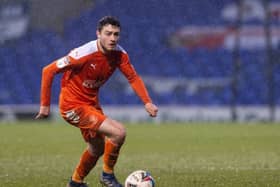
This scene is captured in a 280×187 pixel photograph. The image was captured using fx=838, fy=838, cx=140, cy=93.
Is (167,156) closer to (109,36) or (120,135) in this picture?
(120,135)

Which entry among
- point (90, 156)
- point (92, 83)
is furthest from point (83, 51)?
point (90, 156)

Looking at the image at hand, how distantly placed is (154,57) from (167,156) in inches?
835

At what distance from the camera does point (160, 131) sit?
26.1m

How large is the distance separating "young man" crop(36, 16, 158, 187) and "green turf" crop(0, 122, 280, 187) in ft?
2.50

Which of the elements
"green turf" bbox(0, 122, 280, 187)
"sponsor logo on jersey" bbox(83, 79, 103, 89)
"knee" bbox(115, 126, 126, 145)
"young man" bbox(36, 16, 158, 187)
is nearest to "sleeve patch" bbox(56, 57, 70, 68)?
"young man" bbox(36, 16, 158, 187)

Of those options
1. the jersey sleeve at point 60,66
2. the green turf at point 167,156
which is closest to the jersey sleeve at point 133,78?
the jersey sleeve at point 60,66

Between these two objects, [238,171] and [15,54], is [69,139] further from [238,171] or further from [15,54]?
[15,54]

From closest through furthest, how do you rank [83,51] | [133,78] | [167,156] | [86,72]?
1. [83,51]
2. [86,72]
3. [133,78]
4. [167,156]

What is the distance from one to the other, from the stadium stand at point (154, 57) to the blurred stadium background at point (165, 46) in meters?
0.04

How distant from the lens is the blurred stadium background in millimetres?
35281

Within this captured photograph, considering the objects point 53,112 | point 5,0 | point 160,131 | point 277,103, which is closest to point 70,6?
point 5,0

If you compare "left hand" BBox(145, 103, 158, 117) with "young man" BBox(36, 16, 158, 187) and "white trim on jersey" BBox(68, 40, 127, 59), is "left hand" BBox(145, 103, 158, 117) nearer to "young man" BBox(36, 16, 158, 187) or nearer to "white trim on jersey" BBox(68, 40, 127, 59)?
"young man" BBox(36, 16, 158, 187)

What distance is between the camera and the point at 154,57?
37.3 meters

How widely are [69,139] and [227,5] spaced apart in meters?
17.9
